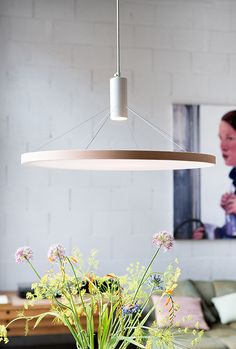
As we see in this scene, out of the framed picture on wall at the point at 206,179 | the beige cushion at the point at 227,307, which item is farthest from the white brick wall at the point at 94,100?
the beige cushion at the point at 227,307

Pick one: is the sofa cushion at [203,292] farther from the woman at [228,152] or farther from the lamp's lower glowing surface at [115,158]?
the lamp's lower glowing surface at [115,158]

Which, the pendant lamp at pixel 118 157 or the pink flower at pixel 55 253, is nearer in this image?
the pendant lamp at pixel 118 157

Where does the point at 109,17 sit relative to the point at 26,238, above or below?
above

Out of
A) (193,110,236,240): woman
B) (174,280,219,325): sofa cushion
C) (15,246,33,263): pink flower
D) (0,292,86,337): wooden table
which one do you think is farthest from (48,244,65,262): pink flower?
(193,110,236,240): woman

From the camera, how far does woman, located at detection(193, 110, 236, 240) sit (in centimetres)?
535

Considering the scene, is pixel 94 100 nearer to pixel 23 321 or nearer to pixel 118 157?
pixel 23 321

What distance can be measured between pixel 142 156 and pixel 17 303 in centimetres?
275

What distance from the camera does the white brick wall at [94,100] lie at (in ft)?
16.5

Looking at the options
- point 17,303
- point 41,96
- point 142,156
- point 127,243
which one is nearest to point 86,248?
point 127,243

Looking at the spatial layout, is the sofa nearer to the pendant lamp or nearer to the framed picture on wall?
the framed picture on wall

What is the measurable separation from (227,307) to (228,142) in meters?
1.35

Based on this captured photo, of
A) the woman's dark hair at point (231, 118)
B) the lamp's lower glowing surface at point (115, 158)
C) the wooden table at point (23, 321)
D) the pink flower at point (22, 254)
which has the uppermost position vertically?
A: the woman's dark hair at point (231, 118)

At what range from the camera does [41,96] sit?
509cm

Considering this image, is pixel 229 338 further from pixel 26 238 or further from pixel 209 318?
pixel 26 238
